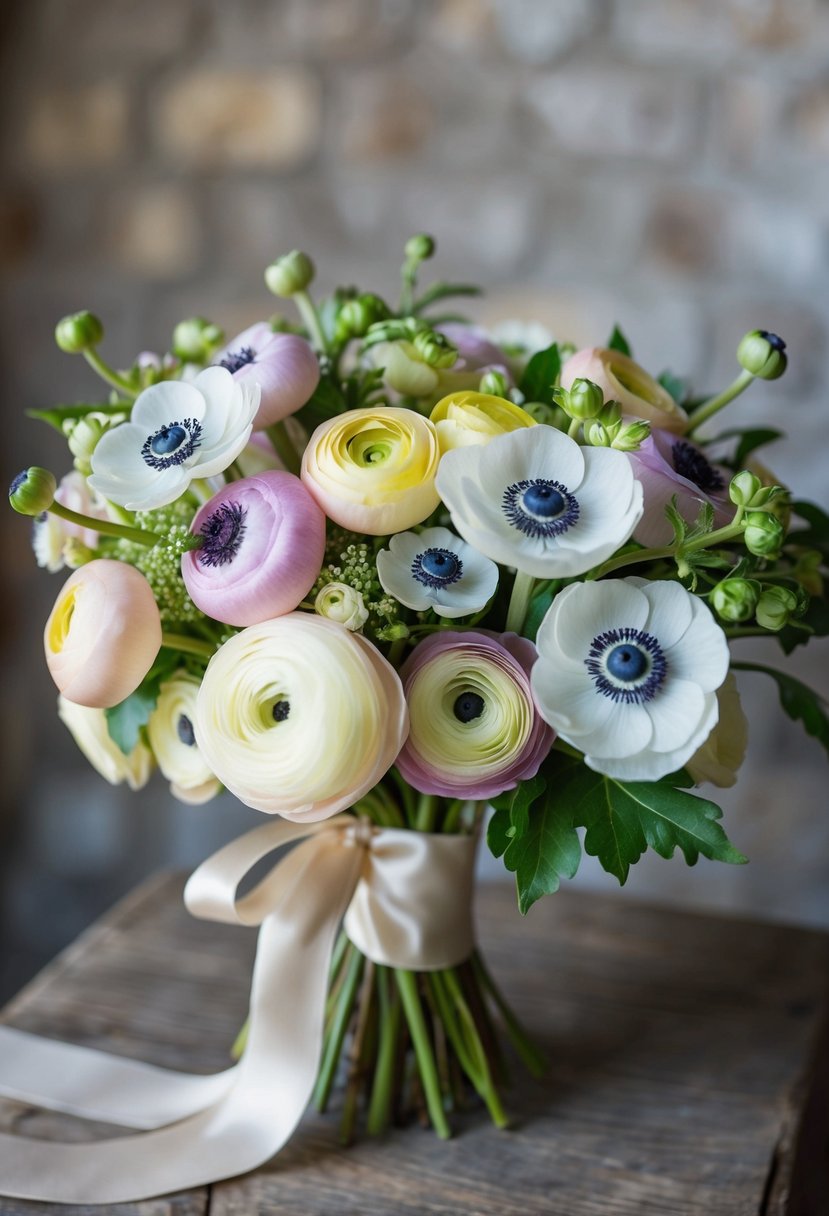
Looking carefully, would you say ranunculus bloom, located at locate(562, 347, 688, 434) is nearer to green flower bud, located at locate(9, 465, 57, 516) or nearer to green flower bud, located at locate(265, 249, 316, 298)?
green flower bud, located at locate(265, 249, 316, 298)

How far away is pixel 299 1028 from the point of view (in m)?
0.81

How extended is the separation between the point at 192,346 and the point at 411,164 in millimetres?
879

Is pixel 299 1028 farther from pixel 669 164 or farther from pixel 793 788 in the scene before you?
pixel 669 164

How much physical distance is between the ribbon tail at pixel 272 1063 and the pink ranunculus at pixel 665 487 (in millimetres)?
333

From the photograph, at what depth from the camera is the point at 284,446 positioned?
75cm

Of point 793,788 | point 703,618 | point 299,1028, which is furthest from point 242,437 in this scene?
point 793,788

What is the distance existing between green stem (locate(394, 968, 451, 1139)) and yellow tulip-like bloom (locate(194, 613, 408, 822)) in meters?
0.25

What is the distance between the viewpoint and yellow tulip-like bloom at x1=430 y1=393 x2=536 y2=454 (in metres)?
0.67

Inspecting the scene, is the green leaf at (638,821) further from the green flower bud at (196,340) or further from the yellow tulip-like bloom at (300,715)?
the green flower bud at (196,340)

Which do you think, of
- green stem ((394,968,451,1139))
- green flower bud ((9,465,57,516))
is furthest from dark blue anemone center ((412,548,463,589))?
green stem ((394,968,451,1139))

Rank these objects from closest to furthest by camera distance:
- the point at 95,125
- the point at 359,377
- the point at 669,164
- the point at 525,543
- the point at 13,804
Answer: the point at 525,543 < the point at 359,377 < the point at 669,164 < the point at 95,125 < the point at 13,804

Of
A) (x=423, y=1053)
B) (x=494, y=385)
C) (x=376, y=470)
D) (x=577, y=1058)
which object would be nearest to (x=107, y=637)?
(x=376, y=470)

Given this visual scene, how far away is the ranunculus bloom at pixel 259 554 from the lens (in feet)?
2.06

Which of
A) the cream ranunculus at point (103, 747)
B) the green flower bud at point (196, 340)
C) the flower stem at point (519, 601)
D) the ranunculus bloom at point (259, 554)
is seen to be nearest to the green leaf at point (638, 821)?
the flower stem at point (519, 601)
